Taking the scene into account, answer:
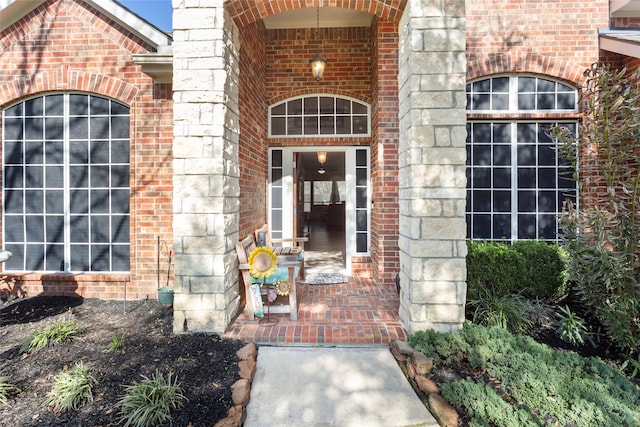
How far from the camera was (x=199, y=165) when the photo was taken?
3.13 meters

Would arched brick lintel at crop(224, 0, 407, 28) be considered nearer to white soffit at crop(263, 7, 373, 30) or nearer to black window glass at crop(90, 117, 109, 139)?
white soffit at crop(263, 7, 373, 30)

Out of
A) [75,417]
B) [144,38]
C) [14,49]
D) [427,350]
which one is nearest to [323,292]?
[427,350]

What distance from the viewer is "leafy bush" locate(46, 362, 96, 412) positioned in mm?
2133

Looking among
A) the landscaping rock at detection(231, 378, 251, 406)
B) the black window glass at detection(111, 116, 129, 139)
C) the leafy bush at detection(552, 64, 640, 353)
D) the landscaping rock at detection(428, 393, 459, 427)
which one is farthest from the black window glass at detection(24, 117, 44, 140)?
the leafy bush at detection(552, 64, 640, 353)

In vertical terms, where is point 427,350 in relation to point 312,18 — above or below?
below

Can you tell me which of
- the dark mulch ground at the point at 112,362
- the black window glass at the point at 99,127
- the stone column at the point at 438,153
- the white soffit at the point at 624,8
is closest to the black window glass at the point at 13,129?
the black window glass at the point at 99,127

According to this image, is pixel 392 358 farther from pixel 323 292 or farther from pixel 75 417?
pixel 75 417

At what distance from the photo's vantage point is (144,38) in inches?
170

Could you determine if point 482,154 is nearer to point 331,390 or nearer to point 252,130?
point 252,130

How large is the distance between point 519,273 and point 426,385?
2.26 metres

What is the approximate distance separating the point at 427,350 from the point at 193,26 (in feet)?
12.5

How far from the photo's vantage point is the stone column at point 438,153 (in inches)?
118

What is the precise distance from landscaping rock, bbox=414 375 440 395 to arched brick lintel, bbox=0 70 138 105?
489 cm

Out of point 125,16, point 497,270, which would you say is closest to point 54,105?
point 125,16
